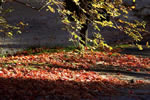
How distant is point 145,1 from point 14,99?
24965 millimetres

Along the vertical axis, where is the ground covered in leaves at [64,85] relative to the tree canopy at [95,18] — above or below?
below

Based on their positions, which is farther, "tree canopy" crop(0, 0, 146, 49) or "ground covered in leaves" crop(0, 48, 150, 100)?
"tree canopy" crop(0, 0, 146, 49)

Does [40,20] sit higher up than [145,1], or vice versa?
[145,1]

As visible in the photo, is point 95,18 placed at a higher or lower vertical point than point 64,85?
higher

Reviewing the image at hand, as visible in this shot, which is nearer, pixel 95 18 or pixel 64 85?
pixel 64 85

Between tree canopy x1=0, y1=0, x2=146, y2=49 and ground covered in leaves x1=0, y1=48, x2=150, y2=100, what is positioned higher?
tree canopy x1=0, y1=0, x2=146, y2=49

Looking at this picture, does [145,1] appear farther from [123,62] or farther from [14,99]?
[14,99]

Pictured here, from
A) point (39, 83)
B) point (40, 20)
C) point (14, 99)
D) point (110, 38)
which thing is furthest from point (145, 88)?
point (40, 20)

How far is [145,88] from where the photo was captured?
6523mm

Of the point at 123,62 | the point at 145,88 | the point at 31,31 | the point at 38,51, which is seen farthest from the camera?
the point at 31,31

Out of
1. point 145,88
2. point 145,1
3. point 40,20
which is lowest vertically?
point 145,88

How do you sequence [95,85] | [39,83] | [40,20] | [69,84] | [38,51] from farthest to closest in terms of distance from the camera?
[40,20] → [38,51] → [95,85] → [69,84] → [39,83]

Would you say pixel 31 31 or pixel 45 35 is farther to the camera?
pixel 31 31

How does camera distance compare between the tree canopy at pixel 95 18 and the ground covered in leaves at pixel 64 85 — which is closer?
the ground covered in leaves at pixel 64 85
